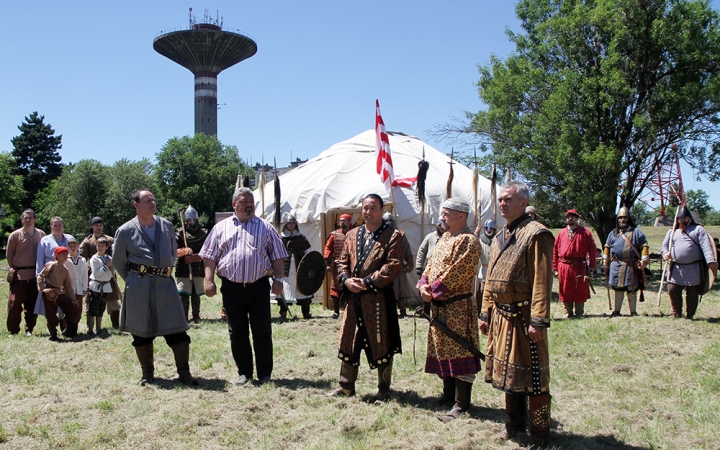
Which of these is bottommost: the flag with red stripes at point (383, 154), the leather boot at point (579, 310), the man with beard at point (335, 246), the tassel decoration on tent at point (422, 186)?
the leather boot at point (579, 310)

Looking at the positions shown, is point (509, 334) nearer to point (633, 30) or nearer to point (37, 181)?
point (633, 30)

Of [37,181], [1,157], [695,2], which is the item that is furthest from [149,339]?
[37,181]

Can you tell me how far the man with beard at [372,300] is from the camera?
458cm

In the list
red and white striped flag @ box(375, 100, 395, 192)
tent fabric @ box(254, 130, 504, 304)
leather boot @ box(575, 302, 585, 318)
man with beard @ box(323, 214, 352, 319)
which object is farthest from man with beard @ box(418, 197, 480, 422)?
red and white striped flag @ box(375, 100, 395, 192)

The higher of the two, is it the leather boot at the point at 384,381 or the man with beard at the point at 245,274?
the man with beard at the point at 245,274

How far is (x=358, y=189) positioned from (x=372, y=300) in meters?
A: 6.69

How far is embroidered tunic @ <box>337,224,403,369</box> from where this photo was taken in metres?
4.57

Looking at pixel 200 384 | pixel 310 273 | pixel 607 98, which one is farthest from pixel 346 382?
pixel 607 98

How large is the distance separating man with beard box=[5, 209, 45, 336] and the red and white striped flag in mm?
5651

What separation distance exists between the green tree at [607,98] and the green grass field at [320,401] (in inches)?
300

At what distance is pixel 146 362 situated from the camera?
520 cm

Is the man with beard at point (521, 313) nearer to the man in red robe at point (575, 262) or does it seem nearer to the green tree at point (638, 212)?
the man in red robe at point (575, 262)

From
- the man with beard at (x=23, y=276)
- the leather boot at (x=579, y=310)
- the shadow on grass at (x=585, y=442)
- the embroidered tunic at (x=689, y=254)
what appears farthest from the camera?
the leather boot at (x=579, y=310)

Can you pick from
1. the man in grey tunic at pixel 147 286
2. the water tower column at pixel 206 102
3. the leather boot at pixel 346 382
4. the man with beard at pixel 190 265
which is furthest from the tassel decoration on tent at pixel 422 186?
the water tower column at pixel 206 102
